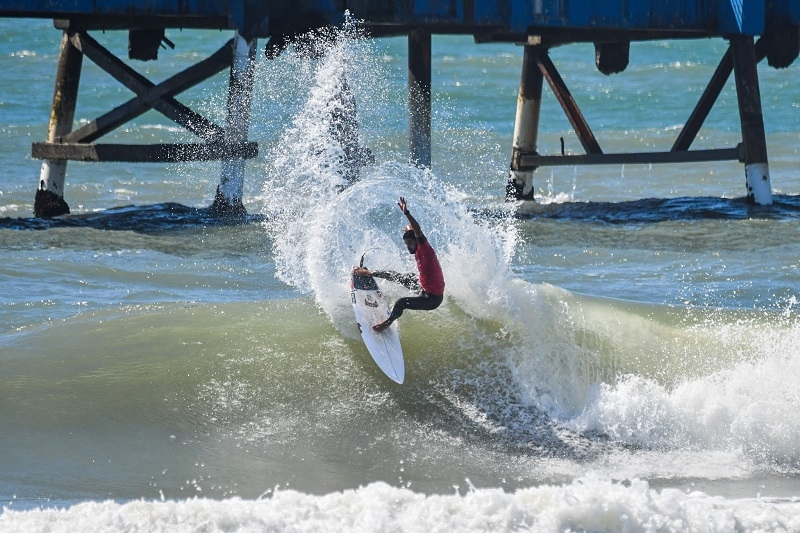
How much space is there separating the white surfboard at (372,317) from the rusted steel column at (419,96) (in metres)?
5.77

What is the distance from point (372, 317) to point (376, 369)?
0.40 meters

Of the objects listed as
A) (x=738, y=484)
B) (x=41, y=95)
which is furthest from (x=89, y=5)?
(x=41, y=95)

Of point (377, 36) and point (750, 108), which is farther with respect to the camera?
point (377, 36)

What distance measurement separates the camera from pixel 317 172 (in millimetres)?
14109

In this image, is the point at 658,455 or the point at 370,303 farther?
the point at 370,303

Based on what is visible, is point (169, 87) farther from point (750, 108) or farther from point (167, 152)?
point (750, 108)

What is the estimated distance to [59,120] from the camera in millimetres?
14930

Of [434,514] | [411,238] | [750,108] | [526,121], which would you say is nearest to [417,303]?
[411,238]

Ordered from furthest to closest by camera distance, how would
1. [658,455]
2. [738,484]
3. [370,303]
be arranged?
1. [370,303]
2. [658,455]
3. [738,484]

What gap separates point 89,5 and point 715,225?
8.06m

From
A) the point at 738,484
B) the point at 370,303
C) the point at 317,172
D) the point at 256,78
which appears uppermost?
the point at 256,78

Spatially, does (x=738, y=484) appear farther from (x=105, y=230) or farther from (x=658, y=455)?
(x=105, y=230)

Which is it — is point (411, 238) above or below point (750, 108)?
below

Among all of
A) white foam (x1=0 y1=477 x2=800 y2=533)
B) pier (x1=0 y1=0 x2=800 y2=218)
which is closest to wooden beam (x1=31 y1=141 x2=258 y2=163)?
pier (x1=0 y1=0 x2=800 y2=218)
